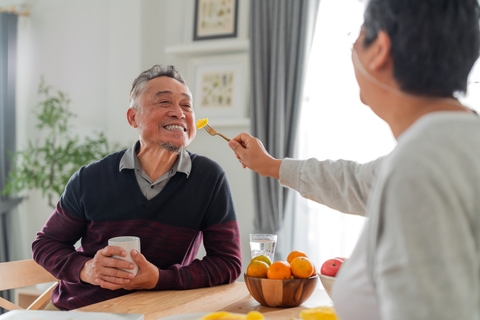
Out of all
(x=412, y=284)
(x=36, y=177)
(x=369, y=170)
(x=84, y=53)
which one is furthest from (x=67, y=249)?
(x=84, y=53)

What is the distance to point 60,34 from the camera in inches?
168

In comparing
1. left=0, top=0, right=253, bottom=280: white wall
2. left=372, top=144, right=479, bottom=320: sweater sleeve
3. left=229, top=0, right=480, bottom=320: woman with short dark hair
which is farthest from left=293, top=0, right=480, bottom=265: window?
left=372, top=144, right=479, bottom=320: sweater sleeve

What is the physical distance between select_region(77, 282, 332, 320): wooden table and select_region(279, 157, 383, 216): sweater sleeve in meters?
0.31

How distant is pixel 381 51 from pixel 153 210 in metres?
1.23

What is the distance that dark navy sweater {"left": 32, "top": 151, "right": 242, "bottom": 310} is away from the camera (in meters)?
1.79

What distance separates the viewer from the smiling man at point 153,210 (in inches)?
69.8

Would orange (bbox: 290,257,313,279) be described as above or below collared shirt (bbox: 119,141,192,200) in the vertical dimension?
below

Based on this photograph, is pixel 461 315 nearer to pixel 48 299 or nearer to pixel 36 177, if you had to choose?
pixel 48 299

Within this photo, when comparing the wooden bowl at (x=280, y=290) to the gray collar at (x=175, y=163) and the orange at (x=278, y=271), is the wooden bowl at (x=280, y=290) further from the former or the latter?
the gray collar at (x=175, y=163)

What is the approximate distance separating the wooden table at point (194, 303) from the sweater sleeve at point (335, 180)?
31 centimetres

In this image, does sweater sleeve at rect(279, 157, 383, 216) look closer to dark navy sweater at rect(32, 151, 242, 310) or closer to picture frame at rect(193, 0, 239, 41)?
dark navy sweater at rect(32, 151, 242, 310)

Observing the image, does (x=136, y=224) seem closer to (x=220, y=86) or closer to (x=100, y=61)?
(x=220, y=86)

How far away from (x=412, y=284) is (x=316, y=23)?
9.85ft

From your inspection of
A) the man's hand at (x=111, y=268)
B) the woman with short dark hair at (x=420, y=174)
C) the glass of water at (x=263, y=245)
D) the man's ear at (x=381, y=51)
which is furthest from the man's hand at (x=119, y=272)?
the man's ear at (x=381, y=51)
